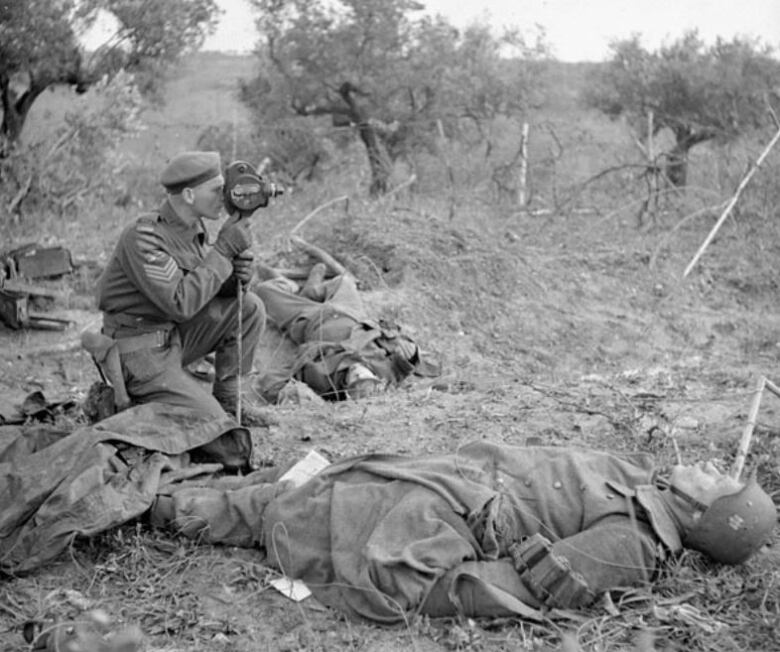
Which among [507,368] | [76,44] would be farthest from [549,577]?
[76,44]

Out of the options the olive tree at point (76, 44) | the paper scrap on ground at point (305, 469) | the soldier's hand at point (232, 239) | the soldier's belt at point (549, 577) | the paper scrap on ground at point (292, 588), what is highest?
the olive tree at point (76, 44)

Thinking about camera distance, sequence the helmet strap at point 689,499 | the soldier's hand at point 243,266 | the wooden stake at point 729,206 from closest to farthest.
Answer: the helmet strap at point 689,499, the soldier's hand at point 243,266, the wooden stake at point 729,206

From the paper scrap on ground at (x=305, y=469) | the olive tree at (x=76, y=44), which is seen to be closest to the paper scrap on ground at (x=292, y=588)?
the paper scrap on ground at (x=305, y=469)

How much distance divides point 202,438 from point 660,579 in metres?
1.84

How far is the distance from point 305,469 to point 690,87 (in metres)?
13.7

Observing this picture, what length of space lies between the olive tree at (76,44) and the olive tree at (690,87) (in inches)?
294

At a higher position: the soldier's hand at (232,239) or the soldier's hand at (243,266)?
the soldier's hand at (232,239)

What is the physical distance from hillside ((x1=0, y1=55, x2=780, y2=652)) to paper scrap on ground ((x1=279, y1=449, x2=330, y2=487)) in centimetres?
36

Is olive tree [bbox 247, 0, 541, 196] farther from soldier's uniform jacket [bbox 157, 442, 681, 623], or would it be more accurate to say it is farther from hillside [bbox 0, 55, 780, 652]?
soldier's uniform jacket [bbox 157, 442, 681, 623]

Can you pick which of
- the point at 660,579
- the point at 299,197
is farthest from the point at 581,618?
the point at 299,197

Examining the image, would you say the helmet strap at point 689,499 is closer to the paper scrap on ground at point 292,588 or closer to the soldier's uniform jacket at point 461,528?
the soldier's uniform jacket at point 461,528

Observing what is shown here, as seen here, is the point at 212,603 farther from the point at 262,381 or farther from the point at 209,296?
the point at 262,381

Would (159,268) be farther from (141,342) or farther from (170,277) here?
(141,342)

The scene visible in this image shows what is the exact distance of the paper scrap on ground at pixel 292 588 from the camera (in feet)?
10.8
